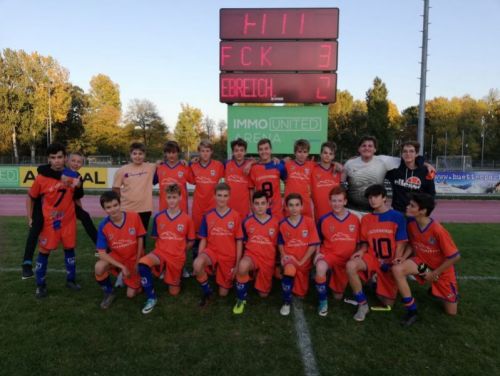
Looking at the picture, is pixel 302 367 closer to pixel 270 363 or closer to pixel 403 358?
pixel 270 363

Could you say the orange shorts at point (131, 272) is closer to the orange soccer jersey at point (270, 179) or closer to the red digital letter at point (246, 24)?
the orange soccer jersey at point (270, 179)

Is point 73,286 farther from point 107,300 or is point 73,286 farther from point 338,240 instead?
point 338,240

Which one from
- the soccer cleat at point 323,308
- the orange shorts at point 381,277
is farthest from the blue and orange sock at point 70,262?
the orange shorts at point 381,277

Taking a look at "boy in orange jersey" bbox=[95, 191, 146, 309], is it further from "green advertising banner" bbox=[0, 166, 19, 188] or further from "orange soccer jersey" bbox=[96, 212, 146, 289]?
"green advertising banner" bbox=[0, 166, 19, 188]

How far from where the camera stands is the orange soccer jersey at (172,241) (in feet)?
13.1

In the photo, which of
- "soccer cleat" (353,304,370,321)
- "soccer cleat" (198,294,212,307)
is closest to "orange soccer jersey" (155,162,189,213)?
"soccer cleat" (198,294,212,307)

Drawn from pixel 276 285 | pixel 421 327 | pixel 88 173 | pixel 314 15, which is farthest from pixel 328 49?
pixel 88 173

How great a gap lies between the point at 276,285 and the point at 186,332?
1.53 m

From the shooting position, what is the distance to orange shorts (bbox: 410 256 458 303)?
366 centimetres

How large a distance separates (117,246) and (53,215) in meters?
0.97

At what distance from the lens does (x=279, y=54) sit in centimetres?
911

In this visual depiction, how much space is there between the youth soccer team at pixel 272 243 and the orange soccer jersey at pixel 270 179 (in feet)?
0.88

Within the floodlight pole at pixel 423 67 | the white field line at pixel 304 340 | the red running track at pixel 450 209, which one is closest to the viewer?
the white field line at pixel 304 340

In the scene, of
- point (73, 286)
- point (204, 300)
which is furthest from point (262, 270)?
point (73, 286)
